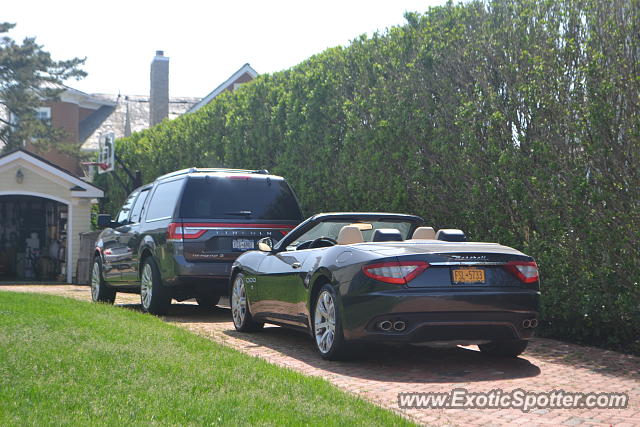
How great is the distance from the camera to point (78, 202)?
27266 mm

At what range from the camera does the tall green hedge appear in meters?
9.65

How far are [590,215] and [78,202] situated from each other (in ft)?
66.6

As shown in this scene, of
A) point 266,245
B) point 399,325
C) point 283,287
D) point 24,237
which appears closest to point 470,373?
point 399,325

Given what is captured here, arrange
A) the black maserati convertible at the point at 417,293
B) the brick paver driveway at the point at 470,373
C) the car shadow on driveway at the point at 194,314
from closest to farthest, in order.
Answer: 1. the brick paver driveway at the point at 470,373
2. the black maserati convertible at the point at 417,293
3. the car shadow on driveway at the point at 194,314

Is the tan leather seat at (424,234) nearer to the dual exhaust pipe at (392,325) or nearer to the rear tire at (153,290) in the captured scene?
the dual exhaust pipe at (392,325)

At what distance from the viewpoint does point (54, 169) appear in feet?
87.2

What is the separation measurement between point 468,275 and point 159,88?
113 ft

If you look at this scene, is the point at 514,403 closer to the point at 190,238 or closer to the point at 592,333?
the point at 592,333

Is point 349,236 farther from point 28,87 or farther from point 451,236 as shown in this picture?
point 28,87

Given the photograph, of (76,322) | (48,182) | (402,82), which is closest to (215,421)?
(76,322)

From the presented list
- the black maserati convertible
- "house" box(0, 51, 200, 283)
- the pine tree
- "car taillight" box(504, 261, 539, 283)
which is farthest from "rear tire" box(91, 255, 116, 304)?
the pine tree

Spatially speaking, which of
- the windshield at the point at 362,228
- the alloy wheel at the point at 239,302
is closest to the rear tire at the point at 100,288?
the alloy wheel at the point at 239,302

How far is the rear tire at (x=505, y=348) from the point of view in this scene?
873cm

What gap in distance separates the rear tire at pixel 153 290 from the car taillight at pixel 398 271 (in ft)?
18.5
